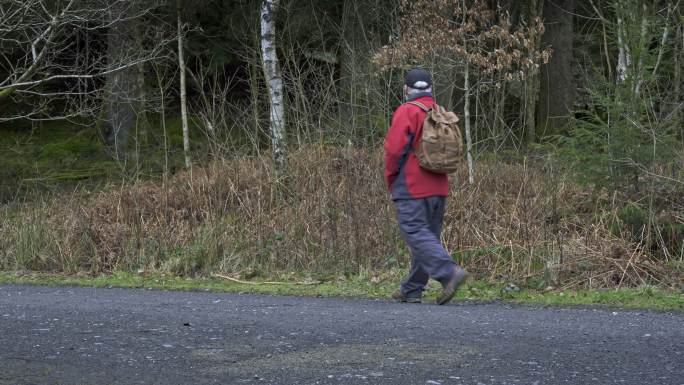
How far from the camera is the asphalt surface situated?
231 inches

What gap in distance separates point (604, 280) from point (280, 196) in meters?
6.08

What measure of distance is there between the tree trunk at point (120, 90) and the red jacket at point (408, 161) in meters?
11.9

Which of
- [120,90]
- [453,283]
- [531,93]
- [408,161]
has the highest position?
[120,90]

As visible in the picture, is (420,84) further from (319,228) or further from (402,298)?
(319,228)

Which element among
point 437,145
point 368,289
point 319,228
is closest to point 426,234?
point 437,145

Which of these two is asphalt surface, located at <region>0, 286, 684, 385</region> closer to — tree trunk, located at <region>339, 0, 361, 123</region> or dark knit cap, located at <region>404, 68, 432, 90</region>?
dark knit cap, located at <region>404, 68, 432, 90</region>

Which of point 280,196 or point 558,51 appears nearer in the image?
point 280,196

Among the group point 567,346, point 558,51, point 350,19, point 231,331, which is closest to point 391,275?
point 231,331

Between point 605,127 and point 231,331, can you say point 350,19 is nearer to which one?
point 605,127

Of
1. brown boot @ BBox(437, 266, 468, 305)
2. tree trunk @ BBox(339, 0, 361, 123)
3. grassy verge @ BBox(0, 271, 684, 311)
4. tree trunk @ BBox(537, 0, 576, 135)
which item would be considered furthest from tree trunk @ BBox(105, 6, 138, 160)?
brown boot @ BBox(437, 266, 468, 305)

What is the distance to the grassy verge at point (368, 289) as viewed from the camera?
9086 millimetres

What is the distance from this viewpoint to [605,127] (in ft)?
38.8

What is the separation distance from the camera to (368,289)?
10414 mm

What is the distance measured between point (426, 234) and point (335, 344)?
7.13 feet
